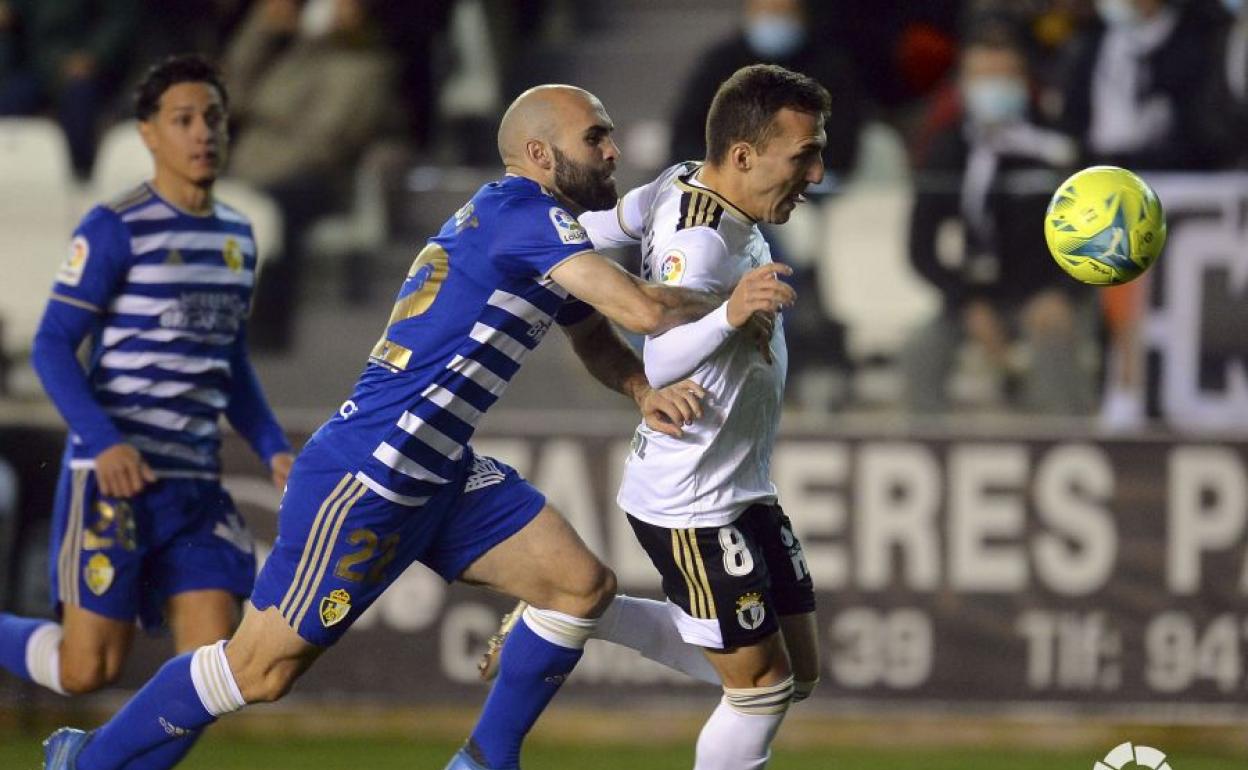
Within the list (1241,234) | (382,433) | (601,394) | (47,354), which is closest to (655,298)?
(382,433)

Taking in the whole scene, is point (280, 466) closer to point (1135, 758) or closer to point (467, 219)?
point (467, 219)

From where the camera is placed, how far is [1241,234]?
27.2ft

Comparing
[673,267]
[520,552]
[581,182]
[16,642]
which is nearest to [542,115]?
[581,182]

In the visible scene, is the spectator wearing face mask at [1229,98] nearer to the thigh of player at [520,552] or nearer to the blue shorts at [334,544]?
the thigh of player at [520,552]

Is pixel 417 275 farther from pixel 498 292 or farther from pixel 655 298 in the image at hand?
pixel 655 298

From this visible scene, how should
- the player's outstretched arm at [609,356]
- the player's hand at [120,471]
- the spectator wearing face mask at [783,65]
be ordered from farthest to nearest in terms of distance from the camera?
the spectator wearing face mask at [783,65] → the player's hand at [120,471] → the player's outstretched arm at [609,356]

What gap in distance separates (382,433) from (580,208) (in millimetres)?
838

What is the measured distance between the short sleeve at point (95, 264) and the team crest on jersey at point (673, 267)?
1.89 meters

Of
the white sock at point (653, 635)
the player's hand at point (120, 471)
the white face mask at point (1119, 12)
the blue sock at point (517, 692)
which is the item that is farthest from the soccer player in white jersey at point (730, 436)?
the white face mask at point (1119, 12)

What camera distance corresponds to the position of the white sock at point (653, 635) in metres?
5.89

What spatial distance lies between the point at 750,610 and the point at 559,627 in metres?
0.57

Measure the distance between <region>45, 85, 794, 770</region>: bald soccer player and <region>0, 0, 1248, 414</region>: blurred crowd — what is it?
290cm

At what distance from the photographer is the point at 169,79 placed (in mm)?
6395

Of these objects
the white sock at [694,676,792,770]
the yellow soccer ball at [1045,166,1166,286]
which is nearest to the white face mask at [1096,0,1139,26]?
the yellow soccer ball at [1045,166,1166,286]
